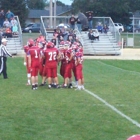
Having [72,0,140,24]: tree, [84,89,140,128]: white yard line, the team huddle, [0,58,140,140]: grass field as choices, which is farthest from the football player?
[72,0,140,24]: tree

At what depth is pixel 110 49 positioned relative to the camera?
132ft

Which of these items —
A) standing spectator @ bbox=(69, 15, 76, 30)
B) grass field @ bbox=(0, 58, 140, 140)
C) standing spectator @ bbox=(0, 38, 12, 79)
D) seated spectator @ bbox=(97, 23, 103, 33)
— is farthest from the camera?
seated spectator @ bbox=(97, 23, 103, 33)

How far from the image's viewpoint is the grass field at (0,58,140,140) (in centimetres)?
1059

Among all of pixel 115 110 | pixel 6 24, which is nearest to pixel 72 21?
pixel 6 24

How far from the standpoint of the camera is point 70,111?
523 inches

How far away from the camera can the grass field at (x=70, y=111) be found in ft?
34.8

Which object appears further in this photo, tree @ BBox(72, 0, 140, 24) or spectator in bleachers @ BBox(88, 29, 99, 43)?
tree @ BBox(72, 0, 140, 24)

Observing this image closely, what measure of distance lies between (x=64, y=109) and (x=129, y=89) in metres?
4.95

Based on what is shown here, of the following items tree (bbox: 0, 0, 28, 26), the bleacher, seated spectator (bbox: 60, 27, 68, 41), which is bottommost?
the bleacher

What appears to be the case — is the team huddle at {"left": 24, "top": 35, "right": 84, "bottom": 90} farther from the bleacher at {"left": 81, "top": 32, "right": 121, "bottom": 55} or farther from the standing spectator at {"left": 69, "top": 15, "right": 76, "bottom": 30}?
the bleacher at {"left": 81, "top": 32, "right": 121, "bottom": 55}

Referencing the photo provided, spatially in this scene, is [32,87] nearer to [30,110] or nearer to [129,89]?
[129,89]

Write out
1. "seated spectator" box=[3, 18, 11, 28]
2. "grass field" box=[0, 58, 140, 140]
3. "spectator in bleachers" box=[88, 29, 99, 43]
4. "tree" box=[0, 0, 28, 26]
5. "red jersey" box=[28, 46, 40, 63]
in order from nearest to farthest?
"grass field" box=[0, 58, 140, 140] < "red jersey" box=[28, 46, 40, 63] < "seated spectator" box=[3, 18, 11, 28] < "spectator in bleachers" box=[88, 29, 99, 43] < "tree" box=[0, 0, 28, 26]

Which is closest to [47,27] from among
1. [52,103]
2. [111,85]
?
[111,85]

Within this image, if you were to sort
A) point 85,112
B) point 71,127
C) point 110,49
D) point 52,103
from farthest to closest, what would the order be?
point 110,49 → point 52,103 → point 85,112 → point 71,127
